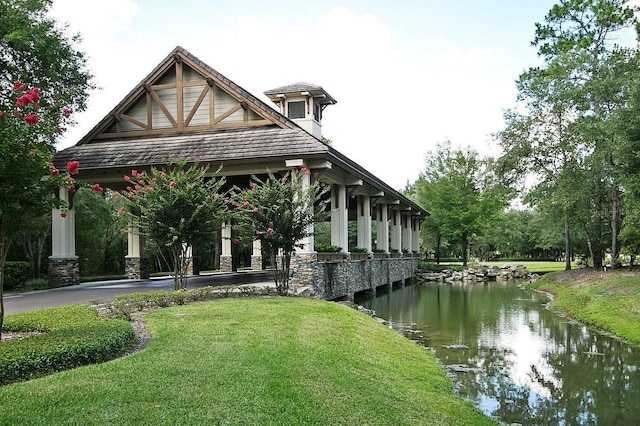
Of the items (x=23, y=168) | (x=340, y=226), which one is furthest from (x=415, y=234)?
(x=23, y=168)

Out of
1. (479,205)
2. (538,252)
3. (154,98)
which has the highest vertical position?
(154,98)

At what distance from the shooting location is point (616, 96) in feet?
81.1

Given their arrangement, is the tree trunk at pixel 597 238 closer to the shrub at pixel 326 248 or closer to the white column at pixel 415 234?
the shrub at pixel 326 248

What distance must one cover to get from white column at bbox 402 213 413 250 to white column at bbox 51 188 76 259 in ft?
90.6

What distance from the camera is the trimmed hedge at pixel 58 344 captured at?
6508 mm

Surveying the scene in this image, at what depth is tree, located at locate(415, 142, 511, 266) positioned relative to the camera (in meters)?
48.1

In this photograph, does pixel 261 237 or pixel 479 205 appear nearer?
pixel 261 237

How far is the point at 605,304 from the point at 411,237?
86.3ft

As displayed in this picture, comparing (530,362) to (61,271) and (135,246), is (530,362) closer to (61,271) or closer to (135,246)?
(61,271)

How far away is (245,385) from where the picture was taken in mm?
6547

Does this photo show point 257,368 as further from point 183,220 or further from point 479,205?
point 479,205

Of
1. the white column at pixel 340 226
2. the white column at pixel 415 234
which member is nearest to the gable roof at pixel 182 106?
the white column at pixel 340 226

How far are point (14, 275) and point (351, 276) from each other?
1216cm

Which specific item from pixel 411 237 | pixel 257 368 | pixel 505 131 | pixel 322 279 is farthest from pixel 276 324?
pixel 411 237
